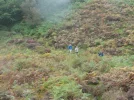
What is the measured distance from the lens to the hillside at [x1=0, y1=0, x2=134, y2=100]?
396 inches

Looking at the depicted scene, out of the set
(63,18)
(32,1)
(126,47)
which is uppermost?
(32,1)

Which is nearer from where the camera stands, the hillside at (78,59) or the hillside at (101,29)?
the hillside at (78,59)

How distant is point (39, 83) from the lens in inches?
435

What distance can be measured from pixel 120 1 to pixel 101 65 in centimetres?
2034

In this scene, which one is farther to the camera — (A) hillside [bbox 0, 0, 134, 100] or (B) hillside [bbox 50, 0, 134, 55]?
(B) hillside [bbox 50, 0, 134, 55]

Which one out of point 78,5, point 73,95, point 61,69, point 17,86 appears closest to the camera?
→ point 73,95

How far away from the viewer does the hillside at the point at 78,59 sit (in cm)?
1006

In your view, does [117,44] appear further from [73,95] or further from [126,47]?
[73,95]

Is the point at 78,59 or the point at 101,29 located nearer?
the point at 78,59

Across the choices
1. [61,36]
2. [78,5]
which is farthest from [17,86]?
[78,5]

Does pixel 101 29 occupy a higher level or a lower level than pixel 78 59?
higher

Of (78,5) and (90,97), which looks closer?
(90,97)

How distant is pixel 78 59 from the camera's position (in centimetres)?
1559

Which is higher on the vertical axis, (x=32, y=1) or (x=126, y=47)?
(x=32, y=1)
